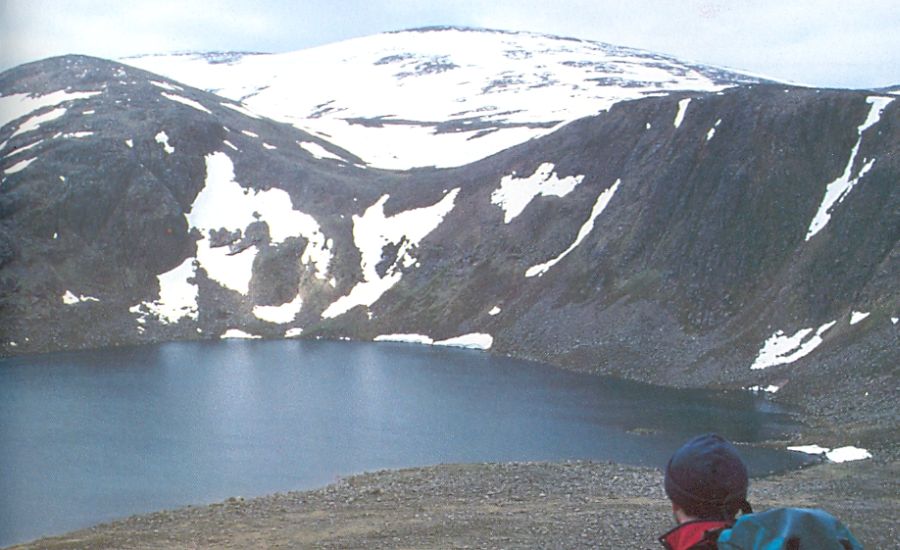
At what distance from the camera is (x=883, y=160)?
79438 millimetres

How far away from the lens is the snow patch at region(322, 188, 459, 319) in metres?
112

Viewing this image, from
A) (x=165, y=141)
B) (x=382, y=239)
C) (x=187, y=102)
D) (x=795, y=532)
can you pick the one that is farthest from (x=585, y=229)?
(x=795, y=532)

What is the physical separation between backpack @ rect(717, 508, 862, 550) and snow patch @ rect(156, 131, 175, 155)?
422ft

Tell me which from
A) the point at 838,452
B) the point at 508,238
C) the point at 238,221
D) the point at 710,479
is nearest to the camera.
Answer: the point at 710,479

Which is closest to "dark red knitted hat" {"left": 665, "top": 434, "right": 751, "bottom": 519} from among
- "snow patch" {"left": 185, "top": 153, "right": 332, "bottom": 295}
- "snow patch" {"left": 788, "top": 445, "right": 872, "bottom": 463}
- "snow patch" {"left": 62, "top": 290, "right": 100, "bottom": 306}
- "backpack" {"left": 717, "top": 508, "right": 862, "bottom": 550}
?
"backpack" {"left": 717, "top": 508, "right": 862, "bottom": 550}

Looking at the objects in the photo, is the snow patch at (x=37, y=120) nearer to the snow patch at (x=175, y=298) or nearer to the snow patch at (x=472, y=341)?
the snow patch at (x=175, y=298)

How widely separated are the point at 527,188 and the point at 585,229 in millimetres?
13913

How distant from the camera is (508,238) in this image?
10744 cm

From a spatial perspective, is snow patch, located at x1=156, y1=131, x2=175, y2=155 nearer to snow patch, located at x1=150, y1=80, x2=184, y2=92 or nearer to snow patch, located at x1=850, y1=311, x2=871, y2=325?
snow patch, located at x1=150, y1=80, x2=184, y2=92

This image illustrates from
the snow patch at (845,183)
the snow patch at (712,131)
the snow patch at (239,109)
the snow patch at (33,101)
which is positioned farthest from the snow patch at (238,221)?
the snow patch at (845,183)

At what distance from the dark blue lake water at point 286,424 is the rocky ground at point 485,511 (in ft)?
14.7

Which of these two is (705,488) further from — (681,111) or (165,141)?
(165,141)

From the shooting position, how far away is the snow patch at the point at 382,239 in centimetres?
11188

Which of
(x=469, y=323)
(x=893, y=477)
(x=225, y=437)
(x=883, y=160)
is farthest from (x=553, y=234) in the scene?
(x=893, y=477)
